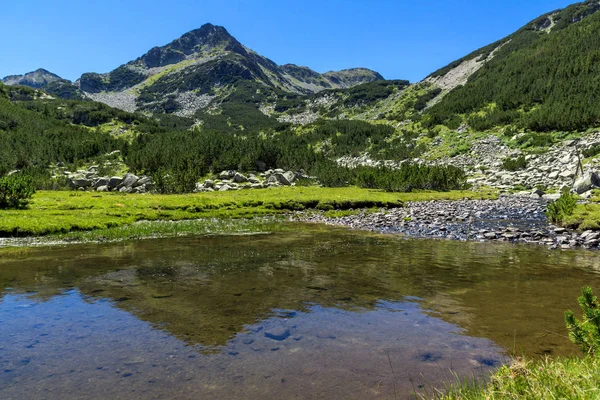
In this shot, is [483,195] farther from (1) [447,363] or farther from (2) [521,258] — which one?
(1) [447,363]

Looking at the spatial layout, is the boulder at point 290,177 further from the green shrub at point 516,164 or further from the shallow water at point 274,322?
the shallow water at point 274,322

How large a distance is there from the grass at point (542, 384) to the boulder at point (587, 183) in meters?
42.6

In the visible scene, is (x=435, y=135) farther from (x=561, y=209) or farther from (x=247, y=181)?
(x=561, y=209)

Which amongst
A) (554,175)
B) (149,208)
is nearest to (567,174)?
(554,175)

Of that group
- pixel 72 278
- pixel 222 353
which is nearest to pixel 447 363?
pixel 222 353

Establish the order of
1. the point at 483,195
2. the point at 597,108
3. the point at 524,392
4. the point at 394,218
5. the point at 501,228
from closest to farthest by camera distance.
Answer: the point at 524,392, the point at 501,228, the point at 394,218, the point at 483,195, the point at 597,108

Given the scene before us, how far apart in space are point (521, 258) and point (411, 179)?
122ft

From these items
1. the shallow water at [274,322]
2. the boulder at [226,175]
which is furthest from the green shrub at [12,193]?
the boulder at [226,175]

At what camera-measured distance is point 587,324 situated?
16.0 ft

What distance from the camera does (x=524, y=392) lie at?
3979 millimetres

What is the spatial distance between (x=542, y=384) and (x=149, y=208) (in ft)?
112

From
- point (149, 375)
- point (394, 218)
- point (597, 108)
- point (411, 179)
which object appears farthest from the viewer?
point (597, 108)

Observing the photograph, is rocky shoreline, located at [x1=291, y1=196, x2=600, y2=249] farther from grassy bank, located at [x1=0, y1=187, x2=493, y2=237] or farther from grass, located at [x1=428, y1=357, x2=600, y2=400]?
grass, located at [x1=428, y1=357, x2=600, y2=400]

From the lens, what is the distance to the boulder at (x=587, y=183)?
37656 mm
